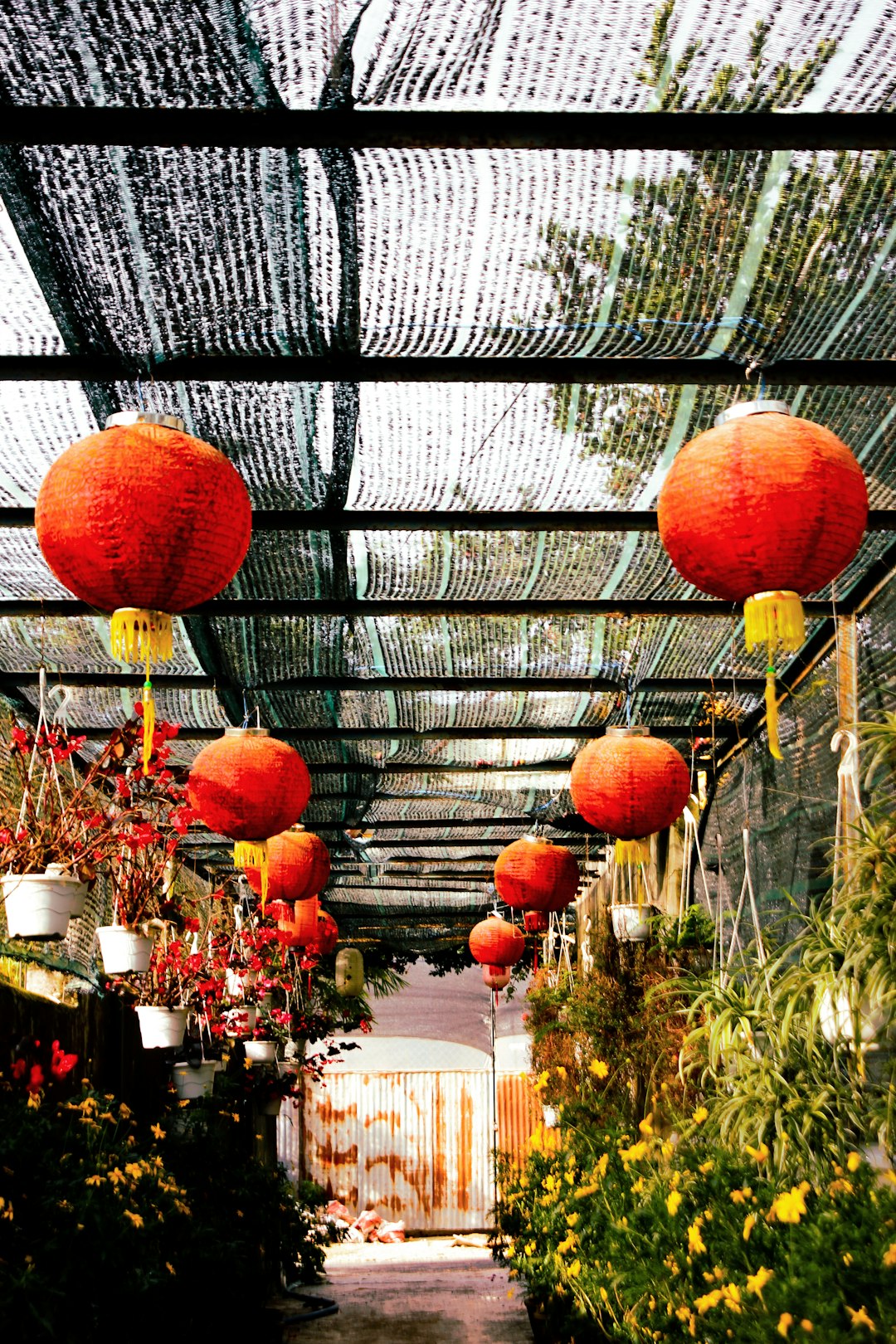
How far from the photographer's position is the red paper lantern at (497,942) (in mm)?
8773

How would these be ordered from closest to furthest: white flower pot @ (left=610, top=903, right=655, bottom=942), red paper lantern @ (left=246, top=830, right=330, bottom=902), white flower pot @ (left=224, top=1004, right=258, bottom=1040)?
red paper lantern @ (left=246, top=830, right=330, bottom=902)
white flower pot @ (left=610, top=903, right=655, bottom=942)
white flower pot @ (left=224, top=1004, right=258, bottom=1040)

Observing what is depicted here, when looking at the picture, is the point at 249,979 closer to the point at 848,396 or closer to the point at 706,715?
the point at 706,715

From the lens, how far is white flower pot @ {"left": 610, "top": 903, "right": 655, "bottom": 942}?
20.4 ft

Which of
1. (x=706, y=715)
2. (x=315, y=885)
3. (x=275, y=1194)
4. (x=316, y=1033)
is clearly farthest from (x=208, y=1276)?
(x=316, y=1033)

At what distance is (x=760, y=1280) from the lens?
7.38ft

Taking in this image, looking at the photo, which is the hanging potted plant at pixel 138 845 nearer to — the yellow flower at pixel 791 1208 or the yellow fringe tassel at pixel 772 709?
the yellow fringe tassel at pixel 772 709

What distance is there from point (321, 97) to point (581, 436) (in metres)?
1.36

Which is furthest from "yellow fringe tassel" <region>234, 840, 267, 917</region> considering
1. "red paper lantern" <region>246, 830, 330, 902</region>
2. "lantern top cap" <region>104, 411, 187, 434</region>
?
"lantern top cap" <region>104, 411, 187, 434</region>

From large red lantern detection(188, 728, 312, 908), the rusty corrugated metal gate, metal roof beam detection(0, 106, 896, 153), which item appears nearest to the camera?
metal roof beam detection(0, 106, 896, 153)

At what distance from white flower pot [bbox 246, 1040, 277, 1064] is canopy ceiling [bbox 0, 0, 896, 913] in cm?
404

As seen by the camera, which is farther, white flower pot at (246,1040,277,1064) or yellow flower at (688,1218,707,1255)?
white flower pot at (246,1040,277,1064)

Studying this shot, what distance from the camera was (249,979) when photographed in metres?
8.05

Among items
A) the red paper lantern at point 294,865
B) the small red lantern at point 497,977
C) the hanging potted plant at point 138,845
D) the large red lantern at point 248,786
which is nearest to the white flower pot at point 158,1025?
the hanging potted plant at point 138,845

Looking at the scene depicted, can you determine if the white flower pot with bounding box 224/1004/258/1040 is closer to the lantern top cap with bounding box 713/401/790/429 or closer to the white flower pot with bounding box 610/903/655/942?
the white flower pot with bounding box 610/903/655/942
